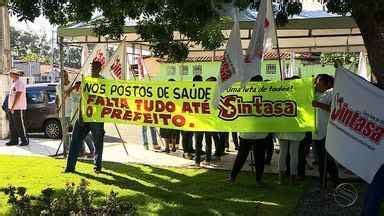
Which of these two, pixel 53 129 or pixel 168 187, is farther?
pixel 53 129

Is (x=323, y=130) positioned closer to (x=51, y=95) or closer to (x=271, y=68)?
(x=51, y=95)

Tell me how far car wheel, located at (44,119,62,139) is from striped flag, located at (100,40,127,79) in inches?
190

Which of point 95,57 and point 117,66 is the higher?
point 95,57

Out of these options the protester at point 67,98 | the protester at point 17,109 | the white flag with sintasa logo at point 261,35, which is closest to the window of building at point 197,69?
the protester at point 17,109

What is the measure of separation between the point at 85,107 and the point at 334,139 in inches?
203

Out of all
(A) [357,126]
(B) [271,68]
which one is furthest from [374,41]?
(B) [271,68]

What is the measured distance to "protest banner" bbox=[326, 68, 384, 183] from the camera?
6.50m

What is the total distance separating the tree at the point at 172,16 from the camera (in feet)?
24.1

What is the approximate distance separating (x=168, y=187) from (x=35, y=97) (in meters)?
8.57

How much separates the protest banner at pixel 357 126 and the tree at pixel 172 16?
55cm

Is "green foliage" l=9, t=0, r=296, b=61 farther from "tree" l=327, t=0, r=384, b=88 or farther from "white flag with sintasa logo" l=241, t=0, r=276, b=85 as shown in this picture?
"tree" l=327, t=0, r=384, b=88

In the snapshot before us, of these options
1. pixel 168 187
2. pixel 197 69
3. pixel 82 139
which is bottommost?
pixel 168 187

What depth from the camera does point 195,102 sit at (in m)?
10.5

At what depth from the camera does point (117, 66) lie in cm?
1214
